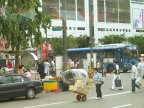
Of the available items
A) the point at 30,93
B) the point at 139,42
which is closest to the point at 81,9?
the point at 139,42

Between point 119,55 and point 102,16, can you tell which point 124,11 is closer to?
point 102,16

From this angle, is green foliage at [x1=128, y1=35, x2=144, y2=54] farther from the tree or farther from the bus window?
the tree

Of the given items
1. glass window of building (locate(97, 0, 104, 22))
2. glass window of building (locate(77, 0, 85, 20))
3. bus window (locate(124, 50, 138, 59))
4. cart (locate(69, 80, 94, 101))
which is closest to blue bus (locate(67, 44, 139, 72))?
bus window (locate(124, 50, 138, 59))

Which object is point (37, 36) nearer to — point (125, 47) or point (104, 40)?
point (125, 47)

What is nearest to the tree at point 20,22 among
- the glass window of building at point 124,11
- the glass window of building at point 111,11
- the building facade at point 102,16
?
the building facade at point 102,16

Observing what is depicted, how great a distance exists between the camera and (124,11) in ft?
409

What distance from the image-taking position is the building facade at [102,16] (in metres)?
107

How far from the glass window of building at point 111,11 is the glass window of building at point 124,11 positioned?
1.54 metres

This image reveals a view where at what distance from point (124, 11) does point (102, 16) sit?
9.33m

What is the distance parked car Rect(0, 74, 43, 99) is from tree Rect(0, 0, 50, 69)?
5252 mm

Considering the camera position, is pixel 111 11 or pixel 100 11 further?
pixel 111 11

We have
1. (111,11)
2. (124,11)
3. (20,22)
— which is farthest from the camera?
(124,11)

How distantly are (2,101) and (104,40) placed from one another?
255 feet

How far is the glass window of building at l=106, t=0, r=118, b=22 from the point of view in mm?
120125
